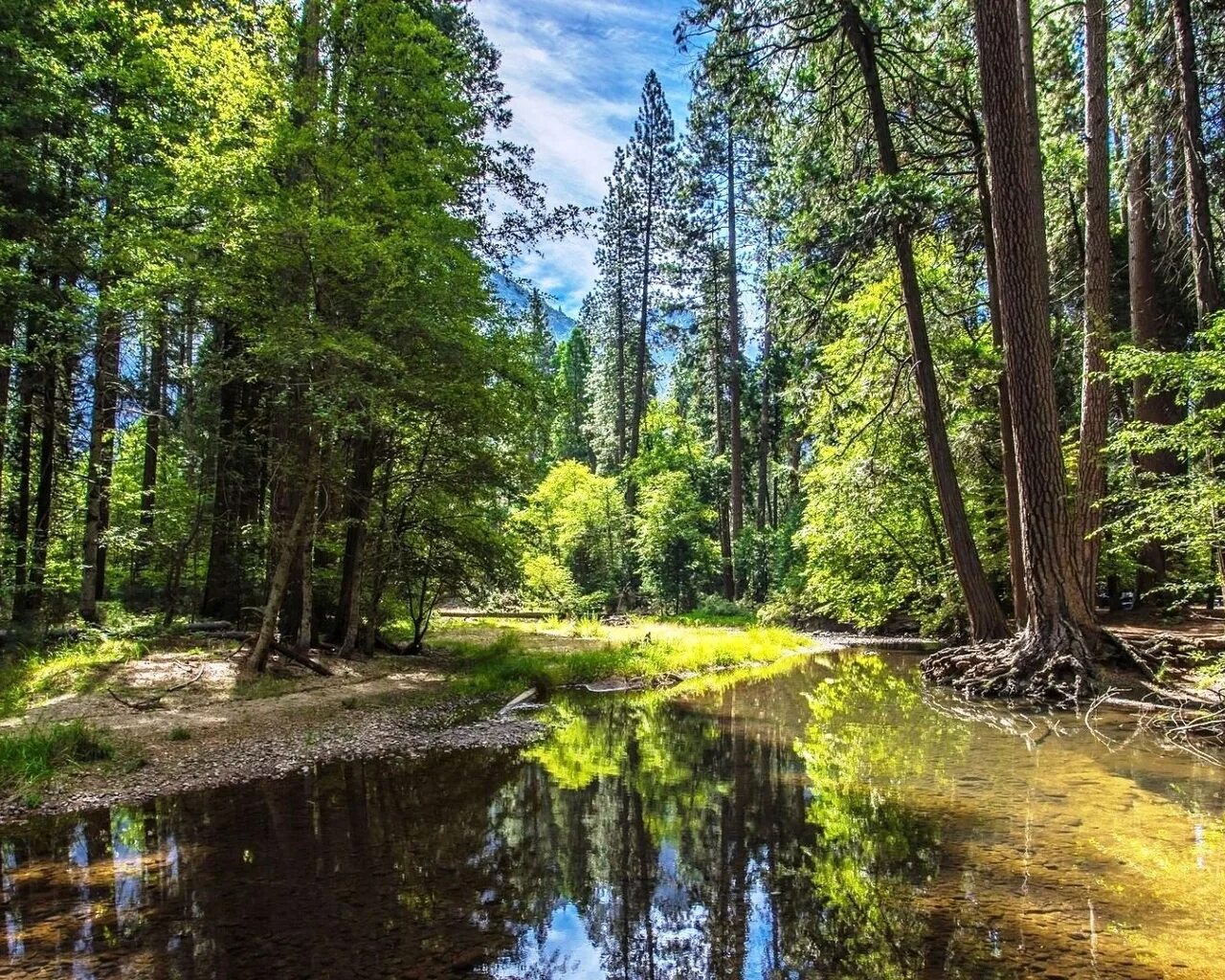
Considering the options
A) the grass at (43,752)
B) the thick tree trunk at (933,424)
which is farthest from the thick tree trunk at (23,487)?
the thick tree trunk at (933,424)

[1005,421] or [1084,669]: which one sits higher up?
[1005,421]

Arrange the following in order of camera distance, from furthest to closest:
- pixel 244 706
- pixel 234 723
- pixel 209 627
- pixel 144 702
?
1. pixel 209 627
2. pixel 244 706
3. pixel 144 702
4. pixel 234 723

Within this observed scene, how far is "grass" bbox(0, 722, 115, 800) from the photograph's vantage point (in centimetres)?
626

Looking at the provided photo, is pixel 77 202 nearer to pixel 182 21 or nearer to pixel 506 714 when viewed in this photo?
pixel 182 21

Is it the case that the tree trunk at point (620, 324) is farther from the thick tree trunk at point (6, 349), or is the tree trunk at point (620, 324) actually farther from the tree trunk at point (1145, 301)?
the thick tree trunk at point (6, 349)

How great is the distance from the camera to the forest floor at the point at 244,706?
22.2 ft

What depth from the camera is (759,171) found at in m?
29.7

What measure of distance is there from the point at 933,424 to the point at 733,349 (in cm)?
1773

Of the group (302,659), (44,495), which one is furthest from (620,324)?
(302,659)

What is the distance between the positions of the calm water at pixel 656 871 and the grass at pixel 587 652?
5105 millimetres

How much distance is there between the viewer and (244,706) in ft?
31.3

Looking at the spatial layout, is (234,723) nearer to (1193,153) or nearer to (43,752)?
(43,752)

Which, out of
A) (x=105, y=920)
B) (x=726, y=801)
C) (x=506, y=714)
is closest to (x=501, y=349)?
(x=506, y=714)

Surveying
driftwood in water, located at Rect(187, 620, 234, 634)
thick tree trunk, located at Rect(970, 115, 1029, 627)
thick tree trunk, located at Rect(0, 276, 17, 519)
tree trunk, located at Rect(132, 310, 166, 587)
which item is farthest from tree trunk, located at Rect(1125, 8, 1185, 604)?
thick tree trunk, located at Rect(0, 276, 17, 519)
